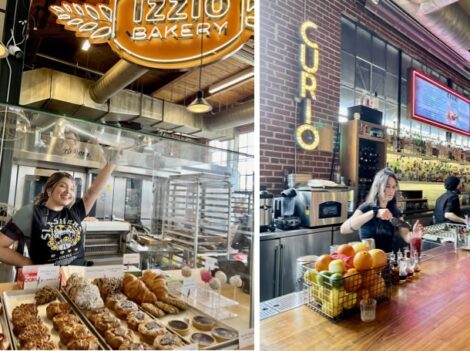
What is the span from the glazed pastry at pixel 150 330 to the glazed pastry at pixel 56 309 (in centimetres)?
27

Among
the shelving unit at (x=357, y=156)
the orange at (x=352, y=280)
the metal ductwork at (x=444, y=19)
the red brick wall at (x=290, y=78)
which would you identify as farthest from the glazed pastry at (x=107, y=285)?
the metal ductwork at (x=444, y=19)

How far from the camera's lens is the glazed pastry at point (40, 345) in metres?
0.80

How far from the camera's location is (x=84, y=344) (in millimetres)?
812

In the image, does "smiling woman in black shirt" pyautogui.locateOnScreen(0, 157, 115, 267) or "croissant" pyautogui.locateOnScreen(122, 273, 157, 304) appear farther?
"smiling woman in black shirt" pyautogui.locateOnScreen(0, 157, 115, 267)

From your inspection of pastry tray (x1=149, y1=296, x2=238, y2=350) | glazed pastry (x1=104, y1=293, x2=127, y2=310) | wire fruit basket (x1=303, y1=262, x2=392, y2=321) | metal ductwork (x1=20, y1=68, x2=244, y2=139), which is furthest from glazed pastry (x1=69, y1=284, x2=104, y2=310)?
metal ductwork (x1=20, y1=68, x2=244, y2=139)

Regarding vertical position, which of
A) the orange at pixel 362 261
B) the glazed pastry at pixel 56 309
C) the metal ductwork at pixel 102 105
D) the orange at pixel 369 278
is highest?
the metal ductwork at pixel 102 105

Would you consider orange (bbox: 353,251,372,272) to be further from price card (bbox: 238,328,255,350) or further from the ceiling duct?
the ceiling duct

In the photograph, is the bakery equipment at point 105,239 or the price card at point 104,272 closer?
the price card at point 104,272

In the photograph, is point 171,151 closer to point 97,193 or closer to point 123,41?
point 97,193

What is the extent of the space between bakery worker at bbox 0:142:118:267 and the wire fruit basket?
91cm

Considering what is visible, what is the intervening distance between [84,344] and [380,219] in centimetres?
175

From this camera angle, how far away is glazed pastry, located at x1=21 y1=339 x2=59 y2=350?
80cm

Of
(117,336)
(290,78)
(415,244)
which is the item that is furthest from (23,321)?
(290,78)

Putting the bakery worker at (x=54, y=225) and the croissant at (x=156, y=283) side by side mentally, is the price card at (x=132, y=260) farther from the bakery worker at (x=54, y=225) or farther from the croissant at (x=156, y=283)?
the bakery worker at (x=54, y=225)
